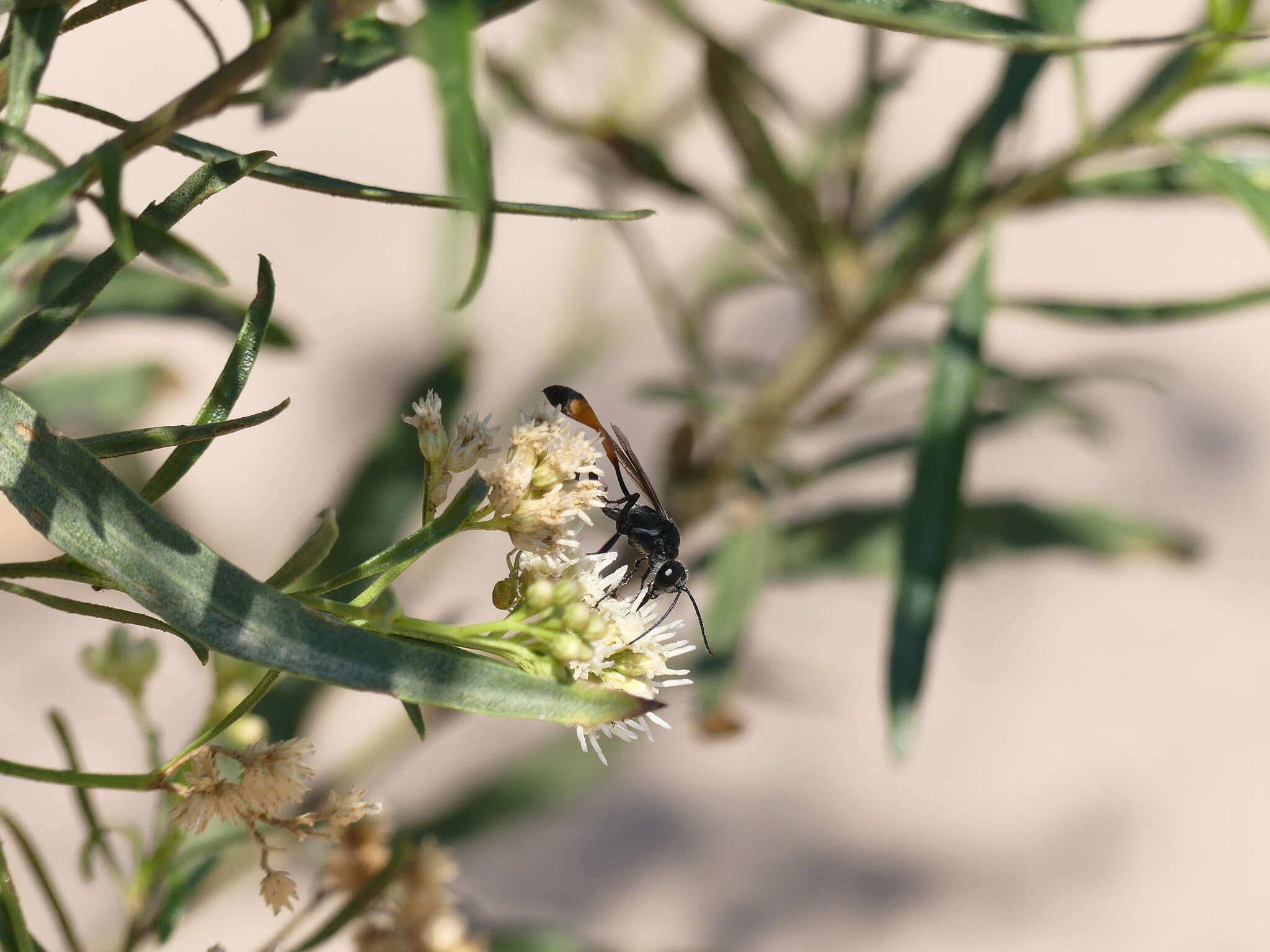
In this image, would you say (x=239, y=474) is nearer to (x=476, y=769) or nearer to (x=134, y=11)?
(x=476, y=769)

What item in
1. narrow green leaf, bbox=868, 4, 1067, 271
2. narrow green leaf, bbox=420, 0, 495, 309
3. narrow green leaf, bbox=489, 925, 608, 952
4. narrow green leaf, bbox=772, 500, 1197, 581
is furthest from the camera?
narrow green leaf, bbox=772, 500, 1197, 581

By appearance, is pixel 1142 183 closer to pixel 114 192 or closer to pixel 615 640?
pixel 615 640

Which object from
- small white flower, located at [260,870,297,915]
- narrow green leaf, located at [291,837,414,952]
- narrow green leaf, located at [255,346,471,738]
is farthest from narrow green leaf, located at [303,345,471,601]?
small white flower, located at [260,870,297,915]

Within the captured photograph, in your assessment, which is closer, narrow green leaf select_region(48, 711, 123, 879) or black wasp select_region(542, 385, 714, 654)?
narrow green leaf select_region(48, 711, 123, 879)

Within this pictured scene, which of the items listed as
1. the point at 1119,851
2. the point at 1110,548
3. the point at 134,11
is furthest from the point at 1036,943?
the point at 134,11

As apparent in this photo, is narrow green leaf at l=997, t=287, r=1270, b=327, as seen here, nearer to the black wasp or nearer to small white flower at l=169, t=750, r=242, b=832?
the black wasp

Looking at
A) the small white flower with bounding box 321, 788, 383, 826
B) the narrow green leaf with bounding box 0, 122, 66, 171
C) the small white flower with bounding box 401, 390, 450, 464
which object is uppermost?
the narrow green leaf with bounding box 0, 122, 66, 171

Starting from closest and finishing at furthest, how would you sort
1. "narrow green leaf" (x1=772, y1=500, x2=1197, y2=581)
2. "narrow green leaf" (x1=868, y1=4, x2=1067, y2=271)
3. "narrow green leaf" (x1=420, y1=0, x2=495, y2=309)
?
1. "narrow green leaf" (x1=420, y1=0, x2=495, y2=309)
2. "narrow green leaf" (x1=868, y1=4, x2=1067, y2=271)
3. "narrow green leaf" (x1=772, y1=500, x2=1197, y2=581)

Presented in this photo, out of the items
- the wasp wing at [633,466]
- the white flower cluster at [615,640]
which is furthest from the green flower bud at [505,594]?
the wasp wing at [633,466]

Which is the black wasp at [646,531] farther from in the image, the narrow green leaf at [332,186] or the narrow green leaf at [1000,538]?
the narrow green leaf at [1000,538]
